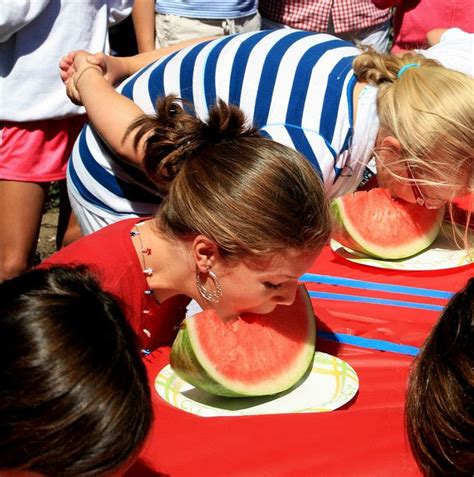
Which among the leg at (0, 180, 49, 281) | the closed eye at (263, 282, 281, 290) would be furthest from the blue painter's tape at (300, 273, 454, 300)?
the leg at (0, 180, 49, 281)

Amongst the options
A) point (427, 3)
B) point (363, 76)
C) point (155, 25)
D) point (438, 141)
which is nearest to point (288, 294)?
point (438, 141)

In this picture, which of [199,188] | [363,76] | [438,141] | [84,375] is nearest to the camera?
[84,375]

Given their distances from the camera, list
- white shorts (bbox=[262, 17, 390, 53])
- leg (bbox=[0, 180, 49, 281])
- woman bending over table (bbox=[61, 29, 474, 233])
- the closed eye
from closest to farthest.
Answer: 1. the closed eye
2. woman bending over table (bbox=[61, 29, 474, 233])
3. leg (bbox=[0, 180, 49, 281])
4. white shorts (bbox=[262, 17, 390, 53])

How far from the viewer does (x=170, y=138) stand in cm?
180

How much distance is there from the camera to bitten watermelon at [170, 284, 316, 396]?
162 cm

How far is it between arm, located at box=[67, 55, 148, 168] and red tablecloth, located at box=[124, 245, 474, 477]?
511 millimetres

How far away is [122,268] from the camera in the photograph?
5.66 ft

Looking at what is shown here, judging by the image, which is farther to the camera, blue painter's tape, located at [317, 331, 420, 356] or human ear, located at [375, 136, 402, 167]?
human ear, located at [375, 136, 402, 167]

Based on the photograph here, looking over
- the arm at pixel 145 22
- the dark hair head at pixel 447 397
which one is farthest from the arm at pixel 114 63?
the dark hair head at pixel 447 397

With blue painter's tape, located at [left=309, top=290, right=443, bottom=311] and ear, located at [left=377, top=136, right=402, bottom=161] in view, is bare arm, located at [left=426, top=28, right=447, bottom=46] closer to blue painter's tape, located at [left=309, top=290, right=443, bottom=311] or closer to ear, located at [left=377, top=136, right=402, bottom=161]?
ear, located at [left=377, top=136, right=402, bottom=161]

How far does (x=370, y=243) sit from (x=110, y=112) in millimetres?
763

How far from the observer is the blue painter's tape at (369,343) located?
1.74 metres

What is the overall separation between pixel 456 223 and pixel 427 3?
1439 millimetres

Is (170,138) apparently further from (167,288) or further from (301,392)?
(301,392)
